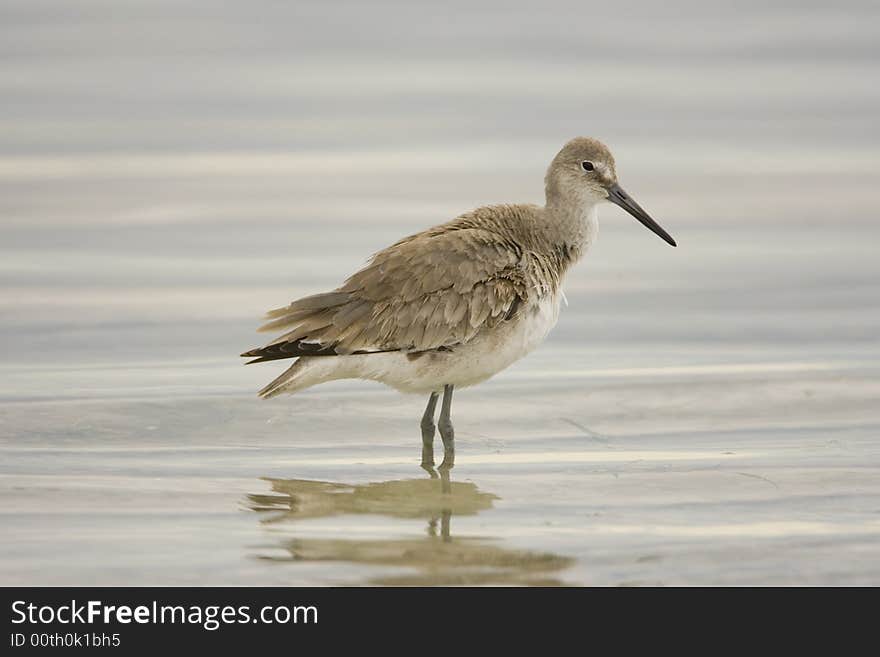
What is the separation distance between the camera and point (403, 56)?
52.3 feet

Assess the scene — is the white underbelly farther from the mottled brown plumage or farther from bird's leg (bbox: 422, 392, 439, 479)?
bird's leg (bbox: 422, 392, 439, 479)

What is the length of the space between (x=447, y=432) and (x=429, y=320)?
561 mm

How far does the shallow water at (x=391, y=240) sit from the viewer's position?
6.80 m

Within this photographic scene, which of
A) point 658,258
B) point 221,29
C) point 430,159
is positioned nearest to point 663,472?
point 658,258

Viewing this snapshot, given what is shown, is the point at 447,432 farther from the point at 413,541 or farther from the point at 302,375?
the point at 413,541

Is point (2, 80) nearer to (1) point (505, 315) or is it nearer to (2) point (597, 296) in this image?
(2) point (597, 296)

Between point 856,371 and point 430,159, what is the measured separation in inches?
197

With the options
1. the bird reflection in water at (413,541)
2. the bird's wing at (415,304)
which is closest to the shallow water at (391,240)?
the bird reflection in water at (413,541)

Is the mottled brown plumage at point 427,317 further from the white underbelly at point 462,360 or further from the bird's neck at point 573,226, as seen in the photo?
the bird's neck at point 573,226

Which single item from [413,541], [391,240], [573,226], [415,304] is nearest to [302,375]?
[415,304]

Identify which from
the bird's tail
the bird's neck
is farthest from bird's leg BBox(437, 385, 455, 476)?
the bird's neck

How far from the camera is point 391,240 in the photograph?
462 inches

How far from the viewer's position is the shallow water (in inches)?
268

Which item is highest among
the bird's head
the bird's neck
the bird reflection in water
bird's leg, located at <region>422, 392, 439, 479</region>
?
the bird's head
